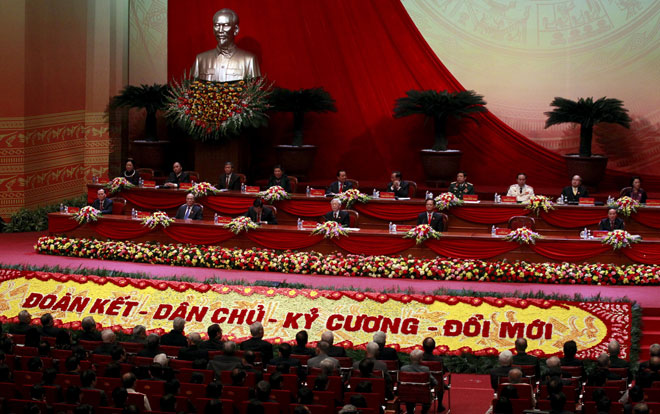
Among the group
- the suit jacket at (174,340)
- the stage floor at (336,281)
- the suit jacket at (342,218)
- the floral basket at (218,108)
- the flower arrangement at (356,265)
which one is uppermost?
the floral basket at (218,108)

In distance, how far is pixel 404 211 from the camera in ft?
42.7

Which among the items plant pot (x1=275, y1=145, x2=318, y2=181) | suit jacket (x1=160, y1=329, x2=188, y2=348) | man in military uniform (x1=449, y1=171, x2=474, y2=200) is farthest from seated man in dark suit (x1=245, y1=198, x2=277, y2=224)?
suit jacket (x1=160, y1=329, x2=188, y2=348)

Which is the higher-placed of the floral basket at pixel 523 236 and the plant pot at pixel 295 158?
the plant pot at pixel 295 158

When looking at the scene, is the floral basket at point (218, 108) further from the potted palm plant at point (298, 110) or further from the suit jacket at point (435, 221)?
the suit jacket at point (435, 221)

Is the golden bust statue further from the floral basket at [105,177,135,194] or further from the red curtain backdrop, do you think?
the floral basket at [105,177,135,194]

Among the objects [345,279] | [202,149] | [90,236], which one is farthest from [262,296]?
[202,149]

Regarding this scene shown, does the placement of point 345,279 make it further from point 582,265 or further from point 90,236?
point 90,236

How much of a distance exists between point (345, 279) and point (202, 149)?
185 inches

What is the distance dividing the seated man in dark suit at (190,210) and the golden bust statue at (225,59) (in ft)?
9.31

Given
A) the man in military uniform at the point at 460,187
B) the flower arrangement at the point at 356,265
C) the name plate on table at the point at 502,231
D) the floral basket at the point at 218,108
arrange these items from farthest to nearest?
the floral basket at the point at 218,108
the man in military uniform at the point at 460,187
the name plate on table at the point at 502,231
the flower arrangement at the point at 356,265

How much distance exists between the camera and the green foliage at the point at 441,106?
47.8ft

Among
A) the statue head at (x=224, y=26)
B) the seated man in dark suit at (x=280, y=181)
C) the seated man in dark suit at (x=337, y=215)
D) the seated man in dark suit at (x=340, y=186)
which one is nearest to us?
the seated man in dark suit at (x=337, y=215)

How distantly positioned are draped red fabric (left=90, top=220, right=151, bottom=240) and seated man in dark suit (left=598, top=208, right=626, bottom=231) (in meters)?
5.97

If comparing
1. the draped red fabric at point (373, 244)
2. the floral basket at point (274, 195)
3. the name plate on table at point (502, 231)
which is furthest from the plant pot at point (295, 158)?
the name plate on table at point (502, 231)
